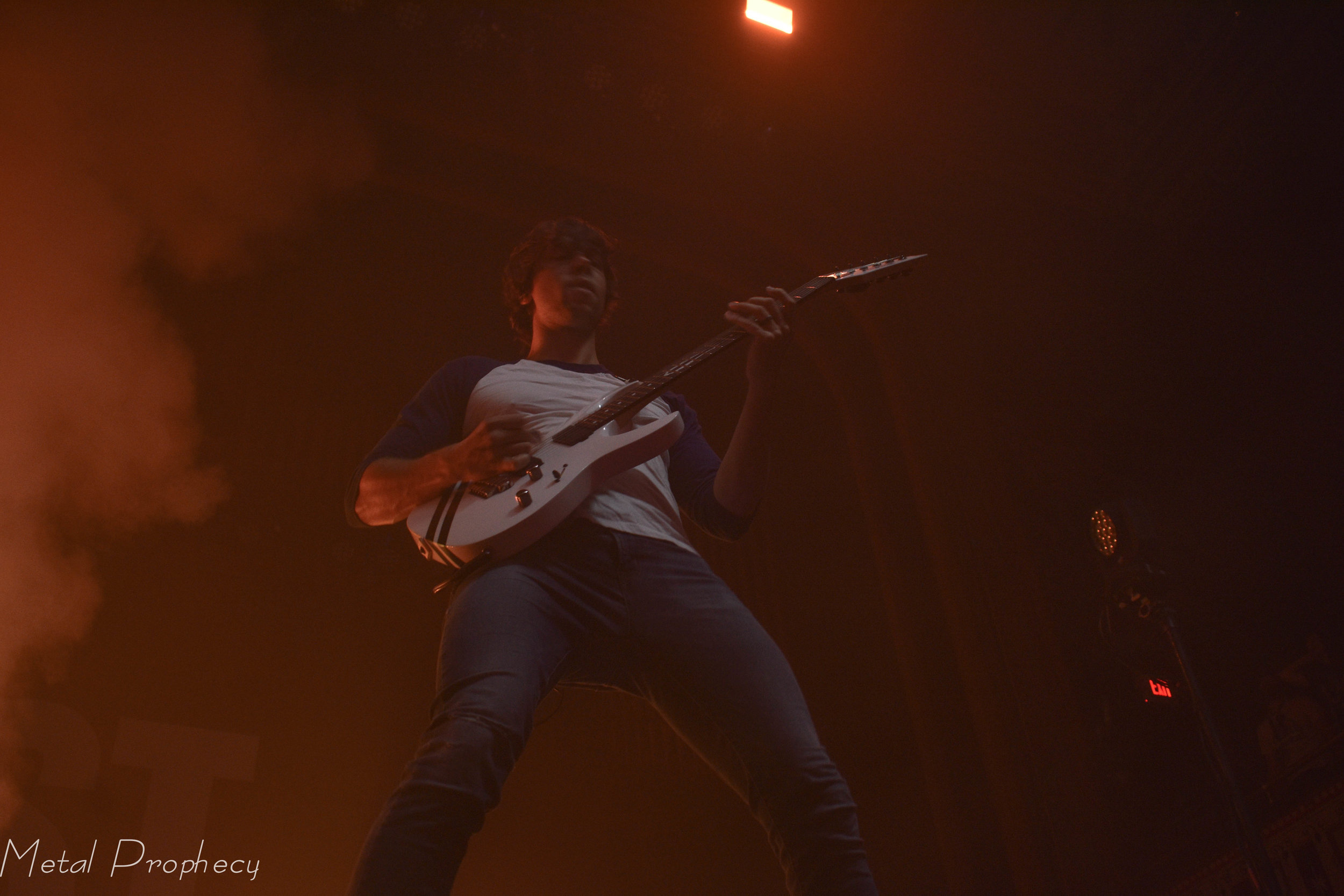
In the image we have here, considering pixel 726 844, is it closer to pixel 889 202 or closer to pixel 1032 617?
pixel 1032 617

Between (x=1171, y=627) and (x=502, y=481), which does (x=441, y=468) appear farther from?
(x=1171, y=627)

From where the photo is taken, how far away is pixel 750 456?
1567mm

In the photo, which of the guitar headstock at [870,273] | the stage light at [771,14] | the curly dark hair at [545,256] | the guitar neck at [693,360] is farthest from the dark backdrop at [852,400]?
the guitar neck at [693,360]

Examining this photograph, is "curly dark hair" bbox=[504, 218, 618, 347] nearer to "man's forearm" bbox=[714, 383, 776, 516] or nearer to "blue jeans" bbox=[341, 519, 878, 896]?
"man's forearm" bbox=[714, 383, 776, 516]

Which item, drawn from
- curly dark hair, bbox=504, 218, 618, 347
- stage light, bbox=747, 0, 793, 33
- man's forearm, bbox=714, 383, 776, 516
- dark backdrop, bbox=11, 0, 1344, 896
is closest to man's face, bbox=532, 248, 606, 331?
curly dark hair, bbox=504, 218, 618, 347

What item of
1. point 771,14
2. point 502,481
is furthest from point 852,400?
point 502,481

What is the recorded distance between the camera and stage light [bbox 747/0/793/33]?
323 cm

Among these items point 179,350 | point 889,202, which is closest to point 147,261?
point 179,350

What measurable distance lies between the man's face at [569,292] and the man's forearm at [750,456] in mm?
500

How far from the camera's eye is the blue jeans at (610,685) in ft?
3.21

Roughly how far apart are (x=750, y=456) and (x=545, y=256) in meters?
0.82

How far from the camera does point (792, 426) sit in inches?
139

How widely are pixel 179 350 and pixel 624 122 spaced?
194cm

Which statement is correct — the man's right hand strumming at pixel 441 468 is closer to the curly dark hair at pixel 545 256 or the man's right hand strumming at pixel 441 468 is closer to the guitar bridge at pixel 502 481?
the guitar bridge at pixel 502 481
